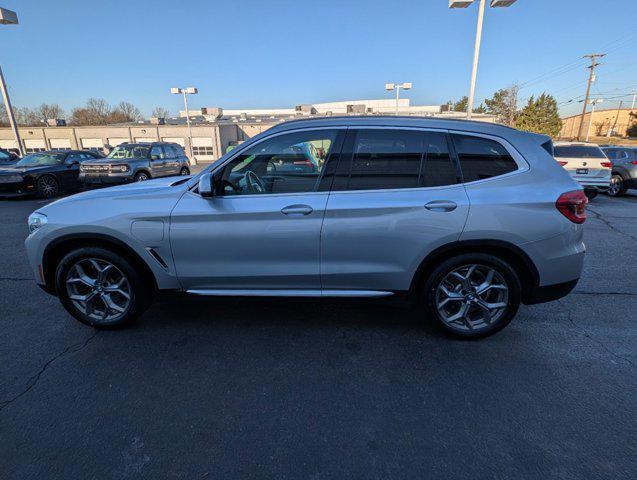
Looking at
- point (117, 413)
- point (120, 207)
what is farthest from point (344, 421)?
point (120, 207)

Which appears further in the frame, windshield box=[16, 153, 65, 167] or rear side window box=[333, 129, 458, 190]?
windshield box=[16, 153, 65, 167]

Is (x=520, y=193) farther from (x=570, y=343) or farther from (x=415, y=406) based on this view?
(x=415, y=406)

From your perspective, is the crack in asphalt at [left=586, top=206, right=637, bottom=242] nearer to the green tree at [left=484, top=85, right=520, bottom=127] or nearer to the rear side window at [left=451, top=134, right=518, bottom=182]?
the rear side window at [left=451, top=134, right=518, bottom=182]

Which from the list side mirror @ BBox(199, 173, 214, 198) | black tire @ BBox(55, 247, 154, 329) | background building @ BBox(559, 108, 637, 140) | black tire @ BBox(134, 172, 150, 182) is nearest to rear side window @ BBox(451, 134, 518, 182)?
side mirror @ BBox(199, 173, 214, 198)

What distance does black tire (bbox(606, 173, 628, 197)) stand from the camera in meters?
12.0

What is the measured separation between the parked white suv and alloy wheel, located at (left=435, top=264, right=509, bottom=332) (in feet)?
31.2

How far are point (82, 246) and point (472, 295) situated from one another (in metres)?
3.47

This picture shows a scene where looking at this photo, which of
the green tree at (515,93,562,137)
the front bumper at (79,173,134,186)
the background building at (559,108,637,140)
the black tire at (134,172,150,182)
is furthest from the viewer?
the background building at (559,108,637,140)

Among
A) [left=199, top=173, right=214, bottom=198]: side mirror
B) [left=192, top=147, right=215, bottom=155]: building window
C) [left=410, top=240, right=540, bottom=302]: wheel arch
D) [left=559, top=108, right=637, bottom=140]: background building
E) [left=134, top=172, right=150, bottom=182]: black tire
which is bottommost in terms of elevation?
[left=192, top=147, right=215, bottom=155]: building window

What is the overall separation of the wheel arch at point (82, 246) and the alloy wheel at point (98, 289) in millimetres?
148

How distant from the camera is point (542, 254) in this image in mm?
2795

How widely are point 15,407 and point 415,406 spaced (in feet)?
8.82

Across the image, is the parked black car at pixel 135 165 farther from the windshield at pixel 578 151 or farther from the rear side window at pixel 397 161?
the windshield at pixel 578 151

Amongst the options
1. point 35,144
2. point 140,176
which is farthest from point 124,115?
point 140,176
